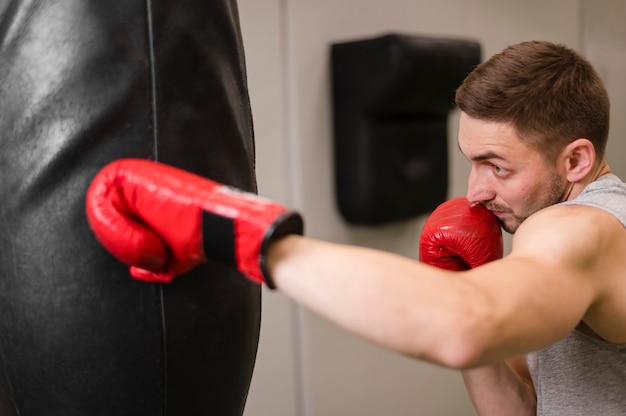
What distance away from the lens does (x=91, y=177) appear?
2.97 ft

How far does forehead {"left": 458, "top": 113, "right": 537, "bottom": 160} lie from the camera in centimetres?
133

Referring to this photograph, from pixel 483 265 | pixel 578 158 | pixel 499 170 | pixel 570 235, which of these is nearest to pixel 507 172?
pixel 499 170

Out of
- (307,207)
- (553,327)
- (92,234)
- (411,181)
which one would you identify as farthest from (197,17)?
(411,181)

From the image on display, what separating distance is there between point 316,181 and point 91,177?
1.61 m

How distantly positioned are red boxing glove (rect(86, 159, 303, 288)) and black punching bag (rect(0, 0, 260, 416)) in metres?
0.06

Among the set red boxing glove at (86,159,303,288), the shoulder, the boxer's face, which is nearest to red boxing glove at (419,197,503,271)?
the boxer's face

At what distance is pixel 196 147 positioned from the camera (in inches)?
37.5

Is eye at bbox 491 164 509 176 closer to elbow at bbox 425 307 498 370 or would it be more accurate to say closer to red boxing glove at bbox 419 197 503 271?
red boxing glove at bbox 419 197 503 271

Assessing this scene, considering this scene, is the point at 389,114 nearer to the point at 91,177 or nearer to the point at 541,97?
the point at 541,97

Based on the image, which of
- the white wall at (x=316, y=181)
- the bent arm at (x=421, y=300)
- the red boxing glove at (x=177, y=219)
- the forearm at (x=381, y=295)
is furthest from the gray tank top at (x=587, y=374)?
the white wall at (x=316, y=181)

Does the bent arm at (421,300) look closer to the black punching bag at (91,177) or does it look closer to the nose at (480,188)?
the black punching bag at (91,177)

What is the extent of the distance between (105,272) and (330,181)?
1.66m

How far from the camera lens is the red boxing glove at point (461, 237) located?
143cm

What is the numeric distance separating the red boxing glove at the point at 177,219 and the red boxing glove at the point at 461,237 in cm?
67
